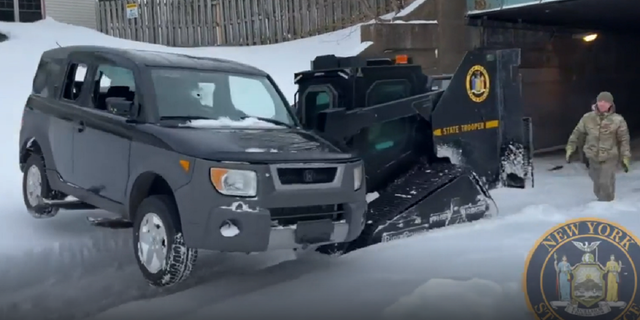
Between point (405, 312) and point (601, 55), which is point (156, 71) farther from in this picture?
point (601, 55)

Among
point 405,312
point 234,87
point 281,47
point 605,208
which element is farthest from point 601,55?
point 405,312

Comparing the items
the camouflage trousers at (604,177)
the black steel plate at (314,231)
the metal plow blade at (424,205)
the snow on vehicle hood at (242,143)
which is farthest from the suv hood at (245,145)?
the camouflage trousers at (604,177)

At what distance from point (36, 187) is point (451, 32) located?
919cm

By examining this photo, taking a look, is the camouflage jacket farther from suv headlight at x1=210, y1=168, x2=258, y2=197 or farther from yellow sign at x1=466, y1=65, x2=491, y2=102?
suv headlight at x1=210, y1=168, x2=258, y2=197

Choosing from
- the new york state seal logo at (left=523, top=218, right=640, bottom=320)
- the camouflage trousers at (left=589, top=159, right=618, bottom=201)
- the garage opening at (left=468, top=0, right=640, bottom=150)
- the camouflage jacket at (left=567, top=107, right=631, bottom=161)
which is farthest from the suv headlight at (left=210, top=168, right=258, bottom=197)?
the garage opening at (left=468, top=0, right=640, bottom=150)

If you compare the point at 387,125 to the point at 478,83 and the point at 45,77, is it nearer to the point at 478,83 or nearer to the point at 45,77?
the point at 478,83

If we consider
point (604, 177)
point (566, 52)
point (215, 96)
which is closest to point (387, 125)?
point (215, 96)

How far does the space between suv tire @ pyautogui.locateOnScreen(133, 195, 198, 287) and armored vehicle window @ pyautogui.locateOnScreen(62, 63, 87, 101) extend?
1.97 m

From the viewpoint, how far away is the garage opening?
14.0 metres

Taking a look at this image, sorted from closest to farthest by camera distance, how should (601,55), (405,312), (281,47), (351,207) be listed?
(405,312)
(351,207)
(281,47)
(601,55)

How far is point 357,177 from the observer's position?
5.65m

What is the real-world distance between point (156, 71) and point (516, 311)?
3.61 m

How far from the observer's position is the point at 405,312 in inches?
186

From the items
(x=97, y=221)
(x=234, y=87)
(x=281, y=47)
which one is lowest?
(x=97, y=221)
